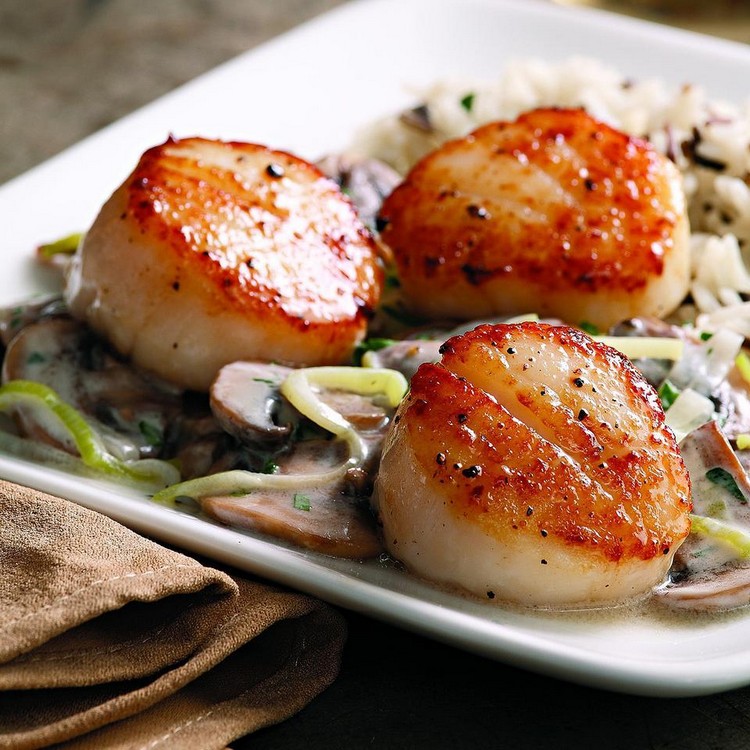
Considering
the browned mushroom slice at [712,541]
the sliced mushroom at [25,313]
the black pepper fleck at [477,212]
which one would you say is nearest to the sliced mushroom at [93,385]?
the sliced mushroom at [25,313]

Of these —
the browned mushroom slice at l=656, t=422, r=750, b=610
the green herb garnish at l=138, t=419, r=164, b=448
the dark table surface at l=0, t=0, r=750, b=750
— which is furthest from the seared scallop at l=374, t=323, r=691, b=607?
the green herb garnish at l=138, t=419, r=164, b=448

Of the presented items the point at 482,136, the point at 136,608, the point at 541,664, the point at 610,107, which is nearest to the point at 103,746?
the point at 136,608

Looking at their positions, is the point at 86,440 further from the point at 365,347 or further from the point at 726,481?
the point at 726,481

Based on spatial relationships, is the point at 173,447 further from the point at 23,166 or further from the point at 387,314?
the point at 23,166

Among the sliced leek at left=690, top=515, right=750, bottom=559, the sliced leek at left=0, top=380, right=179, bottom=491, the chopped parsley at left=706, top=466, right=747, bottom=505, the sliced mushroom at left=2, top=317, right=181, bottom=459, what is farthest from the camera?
the sliced mushroom at left=2, top=317, right=181, bottom=459

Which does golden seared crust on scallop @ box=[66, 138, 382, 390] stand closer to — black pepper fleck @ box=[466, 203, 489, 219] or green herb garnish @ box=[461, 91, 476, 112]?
black pepper fleck @ box=[466, 203, 489, 219]

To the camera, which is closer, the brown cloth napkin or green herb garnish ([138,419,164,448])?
the brown cloth napkin

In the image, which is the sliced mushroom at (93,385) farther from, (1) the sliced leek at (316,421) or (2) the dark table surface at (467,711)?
(2) the dark table surface at (467,711)
